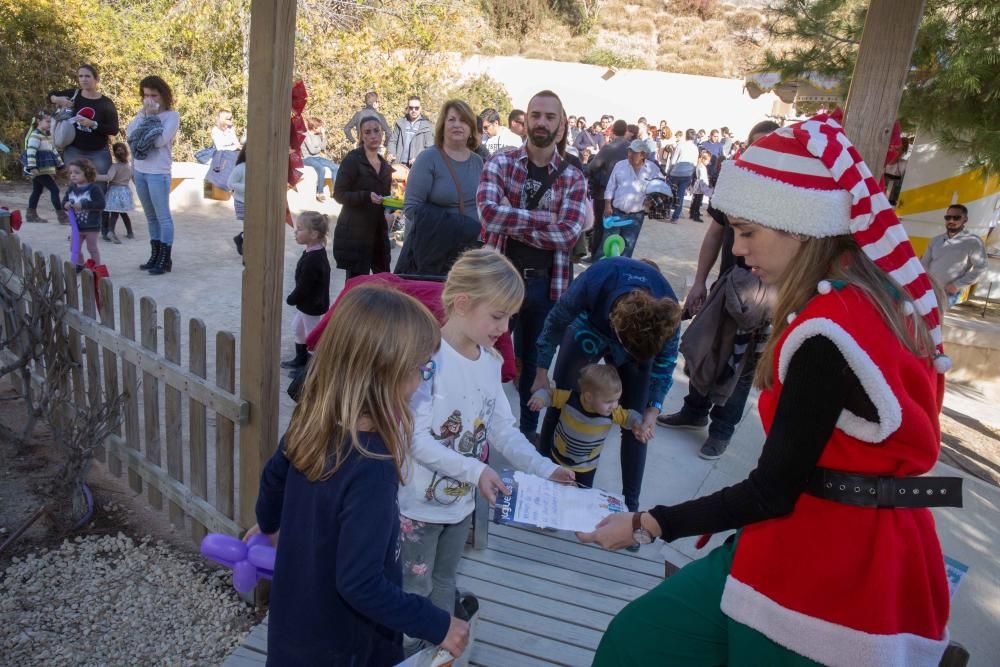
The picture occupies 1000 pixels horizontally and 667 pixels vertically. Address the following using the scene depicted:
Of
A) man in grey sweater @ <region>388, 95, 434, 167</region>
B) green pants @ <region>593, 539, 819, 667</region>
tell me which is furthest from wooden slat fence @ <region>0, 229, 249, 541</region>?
man in grey sweater @ <region>388, 95, 434, 167</region>

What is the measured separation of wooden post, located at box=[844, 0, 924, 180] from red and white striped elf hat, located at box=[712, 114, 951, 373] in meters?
1.07

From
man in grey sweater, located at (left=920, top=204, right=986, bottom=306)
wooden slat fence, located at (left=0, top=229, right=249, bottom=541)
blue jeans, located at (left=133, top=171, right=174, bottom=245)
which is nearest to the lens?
wooden slat fence, located at (left=0, top=229, right=249, bottom=541)

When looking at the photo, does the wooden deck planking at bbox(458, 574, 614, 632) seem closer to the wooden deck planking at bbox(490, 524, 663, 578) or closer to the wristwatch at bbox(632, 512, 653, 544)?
the wooden deck planking at bbox(490, 524, 663, 578)

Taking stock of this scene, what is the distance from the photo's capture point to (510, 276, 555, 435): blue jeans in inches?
164

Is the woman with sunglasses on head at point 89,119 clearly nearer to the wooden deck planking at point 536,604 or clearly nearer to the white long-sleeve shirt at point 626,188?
the white long-sleeve shirt at point 626,188

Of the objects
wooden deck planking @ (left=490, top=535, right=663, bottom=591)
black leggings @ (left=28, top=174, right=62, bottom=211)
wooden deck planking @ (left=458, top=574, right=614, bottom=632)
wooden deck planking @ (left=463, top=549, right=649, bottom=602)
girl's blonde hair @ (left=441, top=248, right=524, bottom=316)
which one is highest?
girl's blonde hair @ (left=441, top=248, right=524, bottom=316)

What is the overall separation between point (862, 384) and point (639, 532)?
2.15ft

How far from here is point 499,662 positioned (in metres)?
2.65

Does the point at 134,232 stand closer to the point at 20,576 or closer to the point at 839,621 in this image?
the point at 20,576

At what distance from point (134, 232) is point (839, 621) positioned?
31.5 feet

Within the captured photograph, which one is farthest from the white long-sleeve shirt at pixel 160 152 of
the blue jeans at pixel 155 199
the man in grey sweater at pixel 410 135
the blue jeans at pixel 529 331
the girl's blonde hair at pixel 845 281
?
the girl's blonde hair at pixel 845 281

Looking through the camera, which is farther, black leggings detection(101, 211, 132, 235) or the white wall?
the white wall

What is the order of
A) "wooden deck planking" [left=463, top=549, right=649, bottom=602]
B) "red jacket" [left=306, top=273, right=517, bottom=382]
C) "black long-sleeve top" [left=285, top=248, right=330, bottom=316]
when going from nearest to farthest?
"red jacket" [left=306, top=273, right=517, bottom=382] < "wooden deck planking" [left=463, top=549, right=649, bottom=602] < "black long-sleeve top" [left=285, top=248, right=330, bottom=316]

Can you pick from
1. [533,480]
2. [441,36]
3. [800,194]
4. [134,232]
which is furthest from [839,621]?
[441,36]
